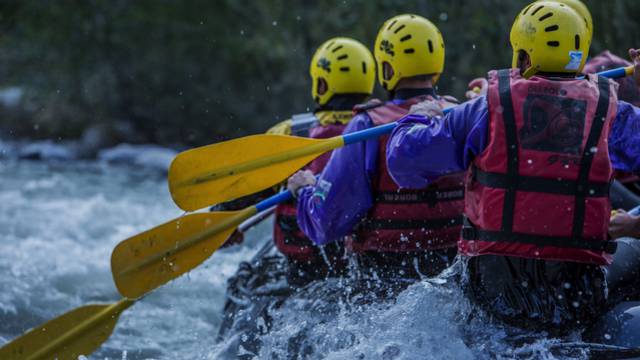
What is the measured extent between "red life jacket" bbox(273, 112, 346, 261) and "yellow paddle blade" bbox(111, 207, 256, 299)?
362 millimetres

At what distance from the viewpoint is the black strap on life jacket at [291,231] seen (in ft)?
14.3

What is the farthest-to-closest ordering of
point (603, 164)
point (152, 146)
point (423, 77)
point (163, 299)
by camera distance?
point (152, 146), point (163, 299), point (423, 77), point (603, 164)

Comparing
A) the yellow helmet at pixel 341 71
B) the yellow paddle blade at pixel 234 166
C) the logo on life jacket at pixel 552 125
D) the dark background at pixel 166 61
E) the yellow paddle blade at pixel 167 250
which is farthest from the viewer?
the dark background at pixel 166 61

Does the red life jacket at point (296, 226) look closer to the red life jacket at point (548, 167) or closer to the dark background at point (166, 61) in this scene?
the red life jacket at point (548, 167)

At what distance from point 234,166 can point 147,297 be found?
327 cm

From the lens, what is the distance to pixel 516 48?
9.89 ft

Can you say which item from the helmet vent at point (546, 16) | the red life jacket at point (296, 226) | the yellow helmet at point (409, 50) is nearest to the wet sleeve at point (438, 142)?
the helmet vent at point (546, 16)

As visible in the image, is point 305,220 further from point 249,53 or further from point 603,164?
point 249,53

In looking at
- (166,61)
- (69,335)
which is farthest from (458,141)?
(166,61)

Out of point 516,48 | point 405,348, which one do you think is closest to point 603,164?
point 516,48

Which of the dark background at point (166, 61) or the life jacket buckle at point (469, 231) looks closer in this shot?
the life jacket buckle at point (469, 231)

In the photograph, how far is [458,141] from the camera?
294 cm

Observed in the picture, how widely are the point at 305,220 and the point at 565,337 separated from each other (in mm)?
1378

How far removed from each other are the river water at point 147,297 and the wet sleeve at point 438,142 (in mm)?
468
